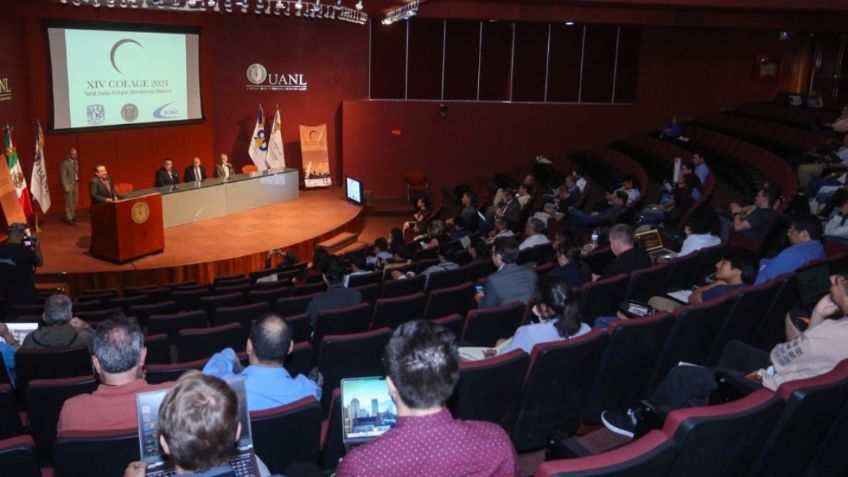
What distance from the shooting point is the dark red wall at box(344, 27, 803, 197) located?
16.0 metres

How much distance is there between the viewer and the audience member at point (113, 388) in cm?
290

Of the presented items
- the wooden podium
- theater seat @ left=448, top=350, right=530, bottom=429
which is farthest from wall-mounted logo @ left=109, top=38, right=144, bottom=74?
theater seat @ left=448, top=350, right=530, bottom=429

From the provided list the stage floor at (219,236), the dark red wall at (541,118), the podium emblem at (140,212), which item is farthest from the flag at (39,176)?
the dark red wall at (541,118)

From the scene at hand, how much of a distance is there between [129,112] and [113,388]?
436 inches

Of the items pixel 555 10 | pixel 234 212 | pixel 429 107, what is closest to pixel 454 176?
pixel 429 107

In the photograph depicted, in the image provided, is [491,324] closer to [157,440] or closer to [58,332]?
[58,332]

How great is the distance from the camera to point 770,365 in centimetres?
381

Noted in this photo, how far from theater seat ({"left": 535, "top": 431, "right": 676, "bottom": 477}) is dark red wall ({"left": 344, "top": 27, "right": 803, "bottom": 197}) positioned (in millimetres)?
13969

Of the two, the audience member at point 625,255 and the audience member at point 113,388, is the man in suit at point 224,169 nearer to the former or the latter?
the audience member at point 625,255

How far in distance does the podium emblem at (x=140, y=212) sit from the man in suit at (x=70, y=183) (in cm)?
224

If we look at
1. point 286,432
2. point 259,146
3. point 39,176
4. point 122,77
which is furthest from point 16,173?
point 286,432

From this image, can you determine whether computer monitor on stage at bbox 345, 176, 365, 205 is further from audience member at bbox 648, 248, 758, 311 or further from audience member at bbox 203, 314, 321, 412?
audience member at bbox 203, 314, 321, 412

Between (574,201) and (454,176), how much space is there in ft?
19.1

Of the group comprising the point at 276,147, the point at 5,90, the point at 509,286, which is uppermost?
the point at 5,90
